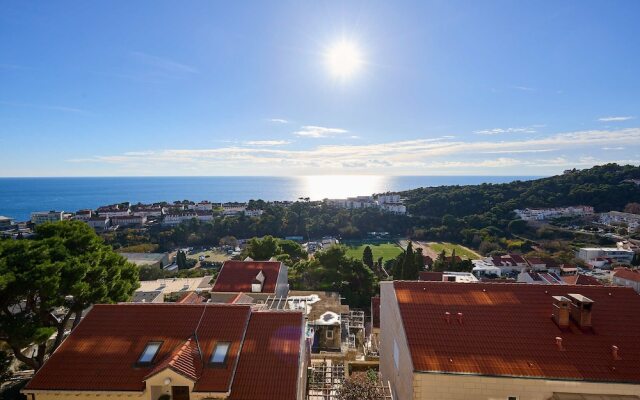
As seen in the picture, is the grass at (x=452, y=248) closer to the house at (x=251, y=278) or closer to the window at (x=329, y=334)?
the house at (x=251, y=278)

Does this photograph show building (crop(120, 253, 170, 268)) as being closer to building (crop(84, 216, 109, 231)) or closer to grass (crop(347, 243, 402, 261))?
grass (crop(347, 243, 402, 261))

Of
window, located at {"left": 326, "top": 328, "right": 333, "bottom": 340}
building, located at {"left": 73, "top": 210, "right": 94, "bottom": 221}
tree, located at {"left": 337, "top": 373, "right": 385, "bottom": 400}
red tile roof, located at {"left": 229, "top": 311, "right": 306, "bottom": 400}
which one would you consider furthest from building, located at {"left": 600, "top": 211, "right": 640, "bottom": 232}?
building, located at {"left": 73, "top": 210, "right": 94, "bottom": 221}

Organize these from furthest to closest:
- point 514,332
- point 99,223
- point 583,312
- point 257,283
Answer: point 99,223
point 257,283
point 583,312
point 514,332

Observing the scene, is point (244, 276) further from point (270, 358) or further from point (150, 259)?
point (150, 259)

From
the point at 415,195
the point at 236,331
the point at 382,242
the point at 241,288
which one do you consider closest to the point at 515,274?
the point at 382,242

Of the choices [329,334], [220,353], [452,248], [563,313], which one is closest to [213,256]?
[452,248]
